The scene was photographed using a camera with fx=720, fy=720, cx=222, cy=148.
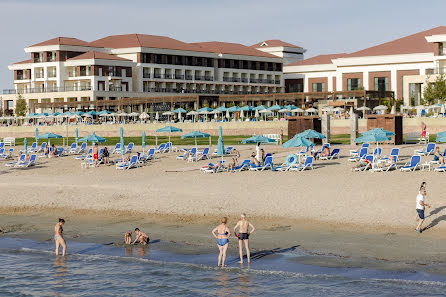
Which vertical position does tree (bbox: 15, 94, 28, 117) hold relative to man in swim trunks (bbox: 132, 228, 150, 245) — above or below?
above

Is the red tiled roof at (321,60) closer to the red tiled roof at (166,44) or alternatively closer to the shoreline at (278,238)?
the red tiled roof at (166,44)

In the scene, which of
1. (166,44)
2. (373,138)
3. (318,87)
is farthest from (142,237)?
(318,87)

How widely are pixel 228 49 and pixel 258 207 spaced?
91237 mm

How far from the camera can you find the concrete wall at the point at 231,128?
179ft

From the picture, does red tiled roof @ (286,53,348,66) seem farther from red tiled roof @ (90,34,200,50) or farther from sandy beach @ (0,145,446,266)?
sandy beach @ (0,145,446,266)

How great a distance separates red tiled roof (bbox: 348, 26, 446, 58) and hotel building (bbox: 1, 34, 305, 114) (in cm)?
2204

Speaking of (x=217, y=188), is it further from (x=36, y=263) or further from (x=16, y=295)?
(x=16, y=295)

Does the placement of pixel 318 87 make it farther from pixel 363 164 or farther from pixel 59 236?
pixel 59 236

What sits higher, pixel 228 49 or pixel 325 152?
pixel 228 49

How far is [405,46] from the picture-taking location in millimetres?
92750

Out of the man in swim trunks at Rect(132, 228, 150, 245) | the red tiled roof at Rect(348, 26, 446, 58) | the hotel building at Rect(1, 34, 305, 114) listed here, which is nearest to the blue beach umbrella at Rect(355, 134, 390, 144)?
the man in swim trunks at Rect(132, 228, 150, 245)

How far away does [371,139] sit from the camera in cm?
3092

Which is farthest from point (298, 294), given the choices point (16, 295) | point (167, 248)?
point (16, 295)

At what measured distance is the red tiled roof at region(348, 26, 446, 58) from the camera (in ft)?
297
